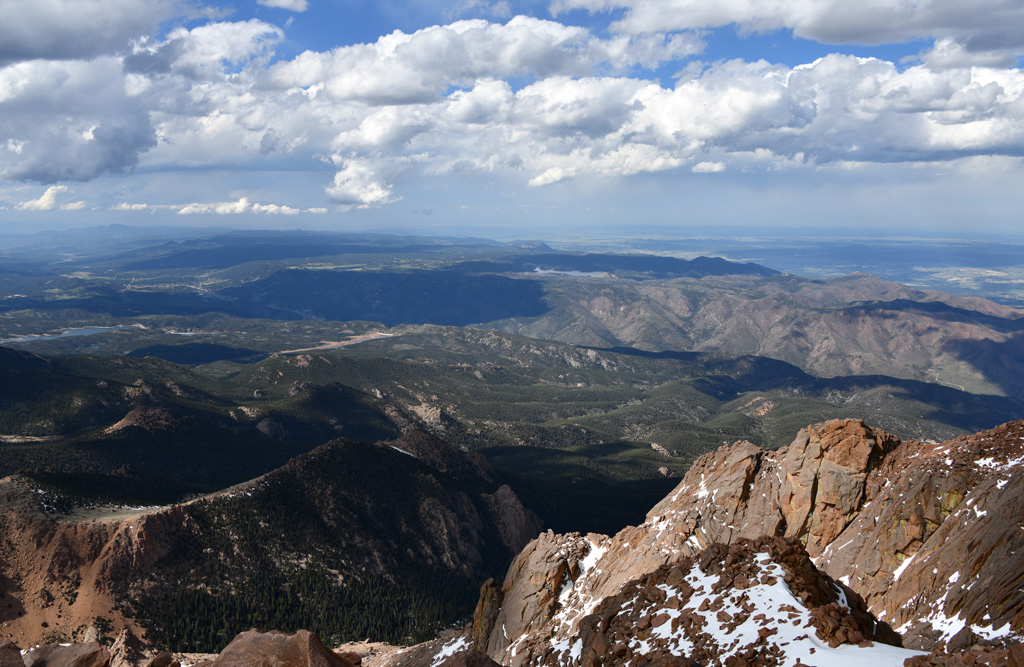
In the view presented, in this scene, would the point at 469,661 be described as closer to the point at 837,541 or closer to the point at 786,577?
the point at 786,577

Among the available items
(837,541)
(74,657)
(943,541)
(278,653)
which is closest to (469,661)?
(278,653)

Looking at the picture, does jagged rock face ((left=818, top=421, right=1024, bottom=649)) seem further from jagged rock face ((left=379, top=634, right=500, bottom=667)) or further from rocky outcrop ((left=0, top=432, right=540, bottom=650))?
rocky outcrop ((left=0, top=432, right=540, bottom=650))

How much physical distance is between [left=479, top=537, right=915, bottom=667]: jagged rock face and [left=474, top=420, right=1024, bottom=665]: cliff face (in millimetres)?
274

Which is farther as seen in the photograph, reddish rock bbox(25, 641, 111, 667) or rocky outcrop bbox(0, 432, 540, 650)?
rocky outcrop bbox(0, 432, 540, 650)

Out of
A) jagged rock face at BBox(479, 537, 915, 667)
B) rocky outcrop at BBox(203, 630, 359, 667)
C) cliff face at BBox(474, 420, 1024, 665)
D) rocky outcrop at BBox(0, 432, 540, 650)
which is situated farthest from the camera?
rocky outcrop at BBox(0, 432, 540, 650)

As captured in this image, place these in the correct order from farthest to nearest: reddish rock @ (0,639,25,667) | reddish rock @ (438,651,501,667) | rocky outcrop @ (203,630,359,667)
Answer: reddish rock @ (0,639,25,667) → reddish rock @ (438,651,501,667) → rocky outcrop @ (203,630,359,667)

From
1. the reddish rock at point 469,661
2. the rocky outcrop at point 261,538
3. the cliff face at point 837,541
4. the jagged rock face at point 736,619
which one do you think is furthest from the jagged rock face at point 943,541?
the rocky outcrop at point 261,538

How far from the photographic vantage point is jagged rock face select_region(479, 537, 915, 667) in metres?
29.1

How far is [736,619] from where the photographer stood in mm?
32344

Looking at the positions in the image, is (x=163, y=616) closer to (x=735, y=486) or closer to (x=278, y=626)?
(x=278, y=626)

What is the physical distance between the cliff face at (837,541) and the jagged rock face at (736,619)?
27 centimetres

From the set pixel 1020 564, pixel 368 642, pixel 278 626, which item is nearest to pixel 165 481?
pixel 278 626

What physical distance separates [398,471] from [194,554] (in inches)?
2078

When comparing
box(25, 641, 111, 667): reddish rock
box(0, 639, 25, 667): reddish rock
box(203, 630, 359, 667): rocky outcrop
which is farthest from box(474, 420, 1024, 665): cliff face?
box(0, 639, 25, 667): reddish rock
